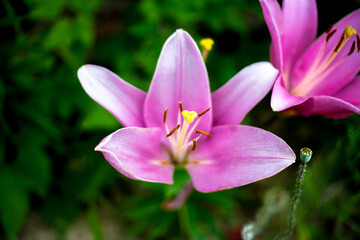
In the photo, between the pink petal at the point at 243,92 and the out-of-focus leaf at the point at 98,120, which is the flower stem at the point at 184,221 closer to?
the out-of-focus leaf at the point at 98,120

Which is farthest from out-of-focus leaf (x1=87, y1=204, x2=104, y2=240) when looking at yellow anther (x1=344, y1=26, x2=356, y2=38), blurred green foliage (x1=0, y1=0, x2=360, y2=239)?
yellow anther (x1=344, y1=26, x2=356, y2=38)

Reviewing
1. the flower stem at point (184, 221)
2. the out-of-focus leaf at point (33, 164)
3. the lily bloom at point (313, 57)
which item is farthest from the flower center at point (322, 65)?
the out-of-focus leaf at point (33, 164)

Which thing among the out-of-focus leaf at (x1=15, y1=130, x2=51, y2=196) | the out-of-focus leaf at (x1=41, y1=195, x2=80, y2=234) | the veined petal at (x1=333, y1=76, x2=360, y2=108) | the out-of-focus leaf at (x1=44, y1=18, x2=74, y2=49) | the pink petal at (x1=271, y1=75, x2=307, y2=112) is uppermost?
the out-of-focus leaf at (x1=44, y1=18, x2=74, y2=49)

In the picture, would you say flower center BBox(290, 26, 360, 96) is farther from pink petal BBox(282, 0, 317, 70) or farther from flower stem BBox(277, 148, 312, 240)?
flower stem BBox(277, 148, 312, 240)

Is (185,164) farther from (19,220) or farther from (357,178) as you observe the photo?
(19,220)

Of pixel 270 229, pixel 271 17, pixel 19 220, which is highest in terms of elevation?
pixel 271 17

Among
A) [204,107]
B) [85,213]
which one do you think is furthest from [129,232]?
[204,107]
